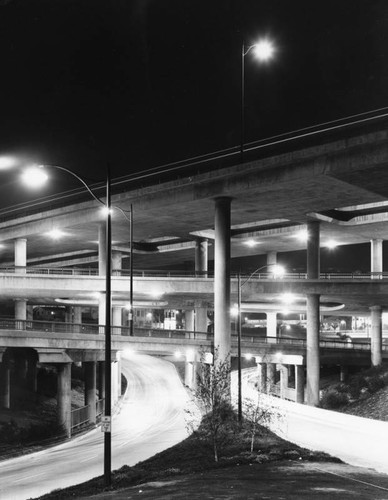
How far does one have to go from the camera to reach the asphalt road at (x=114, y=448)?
81.9ft

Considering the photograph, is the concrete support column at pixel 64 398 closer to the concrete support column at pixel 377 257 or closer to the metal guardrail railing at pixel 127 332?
the metal guardrail railing at pixel 127 332

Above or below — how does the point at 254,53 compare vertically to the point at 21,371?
above

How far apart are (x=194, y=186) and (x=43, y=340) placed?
Answer: 55.8ft

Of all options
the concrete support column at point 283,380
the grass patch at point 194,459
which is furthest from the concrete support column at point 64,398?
the concrete support column at point 283,380

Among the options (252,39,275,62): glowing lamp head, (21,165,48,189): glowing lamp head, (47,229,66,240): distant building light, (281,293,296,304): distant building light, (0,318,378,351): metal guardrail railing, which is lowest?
(0,318,378,351): metal guardrail railing

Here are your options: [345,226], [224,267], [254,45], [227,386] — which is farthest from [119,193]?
[227,386]

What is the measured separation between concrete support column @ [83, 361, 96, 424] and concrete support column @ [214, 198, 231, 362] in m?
16.1

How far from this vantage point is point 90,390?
5462cm

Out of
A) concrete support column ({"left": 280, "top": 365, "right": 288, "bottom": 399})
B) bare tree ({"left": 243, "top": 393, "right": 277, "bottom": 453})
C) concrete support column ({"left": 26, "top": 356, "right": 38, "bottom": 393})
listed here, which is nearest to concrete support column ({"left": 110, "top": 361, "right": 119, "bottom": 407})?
concrete support column ({"left": 26, "top": 356, "right": 38, "bottom": 393})

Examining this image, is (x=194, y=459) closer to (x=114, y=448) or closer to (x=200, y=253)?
(x=114, y=448)

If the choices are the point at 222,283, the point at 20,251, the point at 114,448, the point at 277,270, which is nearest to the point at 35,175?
the point at 114,448

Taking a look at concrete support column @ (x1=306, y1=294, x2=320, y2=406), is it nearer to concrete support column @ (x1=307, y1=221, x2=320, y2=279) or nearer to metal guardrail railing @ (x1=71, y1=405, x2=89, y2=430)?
concrete support column @ (x1=307, y1=221, x2=320, y2=279)

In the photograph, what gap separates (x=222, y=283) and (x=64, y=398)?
1656 centimetres

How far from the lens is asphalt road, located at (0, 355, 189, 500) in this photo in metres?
25.0
